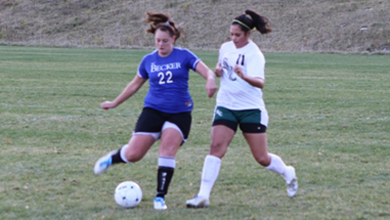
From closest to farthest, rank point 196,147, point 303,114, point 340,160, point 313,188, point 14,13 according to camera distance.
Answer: point 313,188 < point 340,160 < point 196,147 < point 303,114 < point 14,13

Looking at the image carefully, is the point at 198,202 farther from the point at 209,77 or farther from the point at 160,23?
the point at 160,23

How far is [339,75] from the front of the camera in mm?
21125

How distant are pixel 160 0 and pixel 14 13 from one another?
14.7m

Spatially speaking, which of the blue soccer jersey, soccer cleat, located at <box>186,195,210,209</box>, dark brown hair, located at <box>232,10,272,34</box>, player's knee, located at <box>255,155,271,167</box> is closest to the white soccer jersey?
dark brown hair, located at <box>232,10,272,34</box>

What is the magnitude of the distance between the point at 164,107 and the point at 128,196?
0.87 m

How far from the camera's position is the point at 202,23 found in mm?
50750

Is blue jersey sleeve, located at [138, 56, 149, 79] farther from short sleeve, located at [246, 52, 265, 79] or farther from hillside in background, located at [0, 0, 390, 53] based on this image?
hillside in background, located at [0, 0, 390, 53]

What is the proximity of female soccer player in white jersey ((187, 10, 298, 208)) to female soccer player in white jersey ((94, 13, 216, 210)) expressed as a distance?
263 millimetres

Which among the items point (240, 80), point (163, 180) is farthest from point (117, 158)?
point (240, 80)

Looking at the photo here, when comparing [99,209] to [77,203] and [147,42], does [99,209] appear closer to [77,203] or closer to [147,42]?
[77,203]

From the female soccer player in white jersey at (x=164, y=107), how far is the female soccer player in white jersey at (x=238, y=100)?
26 centimetres

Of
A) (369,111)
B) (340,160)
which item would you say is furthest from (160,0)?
(340,160)

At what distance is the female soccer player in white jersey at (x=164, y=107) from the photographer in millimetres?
5484

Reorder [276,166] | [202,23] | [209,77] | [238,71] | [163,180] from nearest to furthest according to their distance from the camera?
[238,71] < [209,77] < [163,180] < [276,166] < [202,23]
